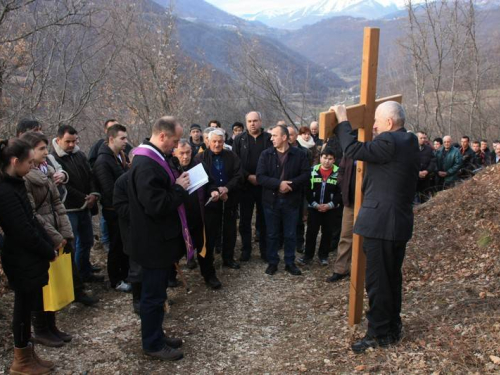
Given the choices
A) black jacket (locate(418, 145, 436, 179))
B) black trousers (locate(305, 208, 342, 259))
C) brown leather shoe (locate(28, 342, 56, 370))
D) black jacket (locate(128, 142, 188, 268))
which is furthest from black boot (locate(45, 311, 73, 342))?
black jacket (locate(418, 145, 436, 179))

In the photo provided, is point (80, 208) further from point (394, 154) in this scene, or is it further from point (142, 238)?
point (394, 154)

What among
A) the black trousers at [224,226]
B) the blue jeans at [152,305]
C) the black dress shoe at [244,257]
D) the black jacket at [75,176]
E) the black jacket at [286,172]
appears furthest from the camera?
the black dress shoe at [244,257]

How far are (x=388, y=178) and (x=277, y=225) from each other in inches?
120

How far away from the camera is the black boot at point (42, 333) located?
172 inches

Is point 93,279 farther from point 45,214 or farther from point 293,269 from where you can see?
A: point 293,269

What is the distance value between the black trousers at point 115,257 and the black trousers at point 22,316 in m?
2.05

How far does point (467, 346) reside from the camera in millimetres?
3693

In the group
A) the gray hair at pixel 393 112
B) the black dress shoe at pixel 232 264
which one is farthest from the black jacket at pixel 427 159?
the gray hair at pixel 393 112

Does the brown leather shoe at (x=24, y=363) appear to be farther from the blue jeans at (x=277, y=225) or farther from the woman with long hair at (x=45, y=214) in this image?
the blue jeans at (x=277, y=225)

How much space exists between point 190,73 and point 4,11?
42.3 feet

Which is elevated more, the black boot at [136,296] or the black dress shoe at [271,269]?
the black boot at [136,296]

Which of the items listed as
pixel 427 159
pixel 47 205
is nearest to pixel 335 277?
pixel 47 205

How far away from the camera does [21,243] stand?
3.64 m

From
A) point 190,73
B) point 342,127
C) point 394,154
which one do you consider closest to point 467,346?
point 394,154
